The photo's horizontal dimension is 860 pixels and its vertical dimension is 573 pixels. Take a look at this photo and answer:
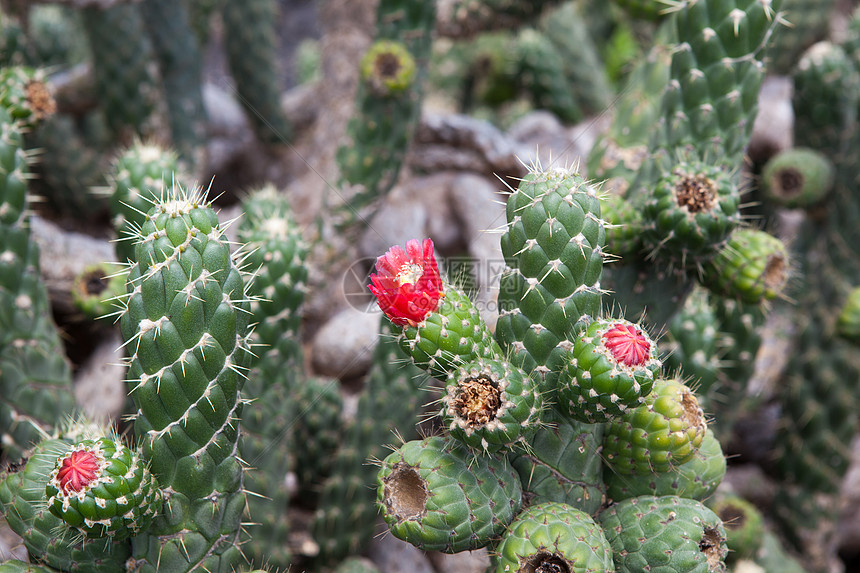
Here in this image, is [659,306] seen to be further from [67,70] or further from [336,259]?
[67,70]

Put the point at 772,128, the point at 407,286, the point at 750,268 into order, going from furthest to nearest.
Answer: the point at 772,128, the point at 750,268, the point at 407,286

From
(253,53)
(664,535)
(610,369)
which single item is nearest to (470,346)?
(610,369)

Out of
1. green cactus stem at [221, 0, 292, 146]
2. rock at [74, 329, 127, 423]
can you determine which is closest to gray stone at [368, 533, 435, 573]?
rock at [74, 329, 127, 423]

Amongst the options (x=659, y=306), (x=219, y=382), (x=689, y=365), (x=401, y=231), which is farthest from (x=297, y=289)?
(x=401, y=231)

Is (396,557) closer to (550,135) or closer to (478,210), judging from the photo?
(478,210)

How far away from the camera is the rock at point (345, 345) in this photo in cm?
412

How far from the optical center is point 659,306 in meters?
2.61

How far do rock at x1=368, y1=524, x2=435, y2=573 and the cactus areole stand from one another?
1.85 meters

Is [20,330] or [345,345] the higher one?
[20,330]

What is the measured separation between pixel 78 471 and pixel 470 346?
106 centimetres

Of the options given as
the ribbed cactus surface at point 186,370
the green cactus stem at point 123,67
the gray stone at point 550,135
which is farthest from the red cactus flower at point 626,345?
the green cactus stem at point 123,67

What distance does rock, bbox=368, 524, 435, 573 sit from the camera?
3309 mm

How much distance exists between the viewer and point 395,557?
3328mm

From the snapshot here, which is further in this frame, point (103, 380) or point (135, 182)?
point (103, 380)
